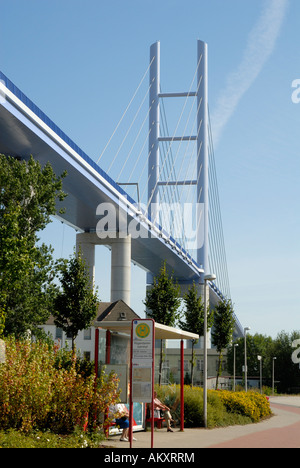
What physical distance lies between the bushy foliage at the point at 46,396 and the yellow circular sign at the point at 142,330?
1706mm

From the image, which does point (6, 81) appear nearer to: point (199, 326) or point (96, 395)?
point (96, 395)

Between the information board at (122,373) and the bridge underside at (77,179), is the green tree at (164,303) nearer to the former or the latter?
the bridge underside at (77,179)

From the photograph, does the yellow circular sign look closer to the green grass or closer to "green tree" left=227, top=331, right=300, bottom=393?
the green grass

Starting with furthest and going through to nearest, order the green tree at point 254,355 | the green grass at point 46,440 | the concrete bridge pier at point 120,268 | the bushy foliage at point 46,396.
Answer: the green tree at point 254,355 < the concrete bridge pier at point 120,268 < the bushy foliage at point 46,396 < the green grass at point 46,440

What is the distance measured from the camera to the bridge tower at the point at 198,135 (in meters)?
51.8

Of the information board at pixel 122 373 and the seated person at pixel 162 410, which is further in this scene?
the seated person at pixel 162 410

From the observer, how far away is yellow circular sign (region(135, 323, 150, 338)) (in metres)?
12.7

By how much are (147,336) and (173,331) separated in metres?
3.64

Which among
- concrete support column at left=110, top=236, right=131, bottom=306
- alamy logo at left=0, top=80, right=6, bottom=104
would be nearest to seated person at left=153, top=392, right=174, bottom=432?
alamy logo at left=0, top=80, right=6, bottom=104

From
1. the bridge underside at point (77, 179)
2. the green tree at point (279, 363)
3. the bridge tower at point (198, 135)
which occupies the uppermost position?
the bridge tower at point (198, 135)

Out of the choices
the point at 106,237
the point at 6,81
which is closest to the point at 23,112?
the point at 6,81

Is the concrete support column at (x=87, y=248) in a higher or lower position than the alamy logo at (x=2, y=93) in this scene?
lower

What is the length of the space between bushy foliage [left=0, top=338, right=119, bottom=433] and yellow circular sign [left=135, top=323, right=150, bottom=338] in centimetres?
171

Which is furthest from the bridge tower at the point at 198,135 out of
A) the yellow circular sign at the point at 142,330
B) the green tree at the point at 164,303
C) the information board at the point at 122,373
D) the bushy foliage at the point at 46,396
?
the yellow circular sign at the point at 142,330
